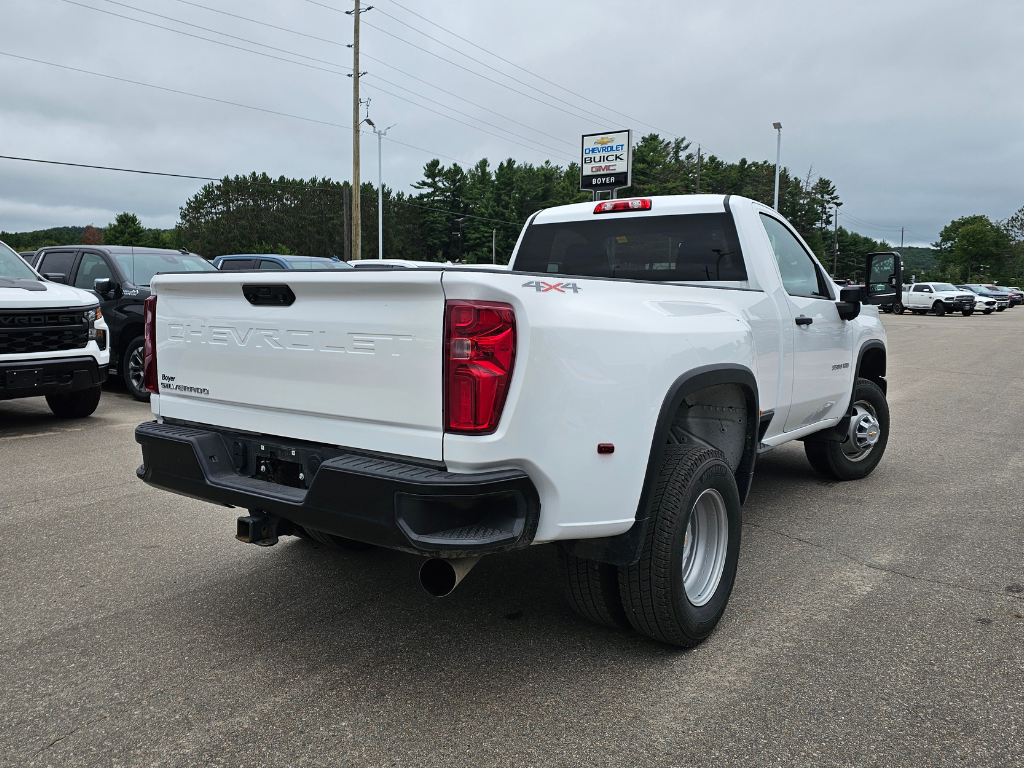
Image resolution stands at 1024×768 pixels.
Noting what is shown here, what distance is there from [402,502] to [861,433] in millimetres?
4508

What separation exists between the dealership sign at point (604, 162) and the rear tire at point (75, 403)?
2529cm

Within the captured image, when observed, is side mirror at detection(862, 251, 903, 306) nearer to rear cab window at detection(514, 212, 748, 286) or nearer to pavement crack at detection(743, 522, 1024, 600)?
rear cab window at detection(514, 212, 748, 286)

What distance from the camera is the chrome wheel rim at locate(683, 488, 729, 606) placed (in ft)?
11.2

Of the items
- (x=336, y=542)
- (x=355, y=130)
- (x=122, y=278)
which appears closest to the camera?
(x=336, y=542)

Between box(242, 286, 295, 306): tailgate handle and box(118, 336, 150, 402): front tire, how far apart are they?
7.44m

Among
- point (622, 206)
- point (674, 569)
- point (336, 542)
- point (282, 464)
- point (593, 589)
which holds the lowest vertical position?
point (336, 542)

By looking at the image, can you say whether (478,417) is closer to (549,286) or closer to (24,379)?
(549,286)

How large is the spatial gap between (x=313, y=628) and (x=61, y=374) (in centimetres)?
576

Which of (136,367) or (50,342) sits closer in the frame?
(50,342)

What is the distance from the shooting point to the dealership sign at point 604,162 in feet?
104

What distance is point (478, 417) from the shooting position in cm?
257

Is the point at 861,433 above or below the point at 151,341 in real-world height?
below

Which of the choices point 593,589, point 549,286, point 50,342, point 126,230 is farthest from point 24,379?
point 126,230

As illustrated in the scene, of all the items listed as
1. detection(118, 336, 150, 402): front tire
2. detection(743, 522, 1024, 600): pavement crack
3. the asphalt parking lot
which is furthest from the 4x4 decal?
detection(118, 336, 150, 402): front tire
